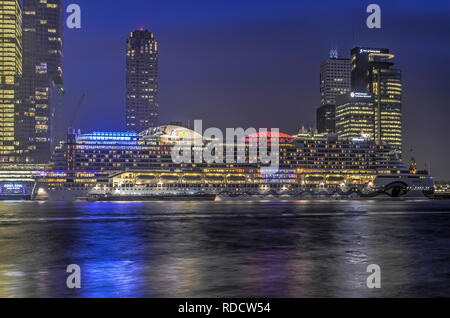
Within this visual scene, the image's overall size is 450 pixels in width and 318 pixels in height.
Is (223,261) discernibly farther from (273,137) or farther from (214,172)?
(273,137)

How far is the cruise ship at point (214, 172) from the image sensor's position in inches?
5861

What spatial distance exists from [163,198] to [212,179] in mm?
20875

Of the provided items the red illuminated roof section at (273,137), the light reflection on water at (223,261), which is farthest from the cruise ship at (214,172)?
the light reflection on water at (223,261)

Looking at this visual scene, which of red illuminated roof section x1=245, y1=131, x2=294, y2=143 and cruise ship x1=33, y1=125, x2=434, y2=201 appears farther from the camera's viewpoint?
red illuminated roof section x1=245, y1=131, x2=294, y2=143

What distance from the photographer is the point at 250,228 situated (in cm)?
5481

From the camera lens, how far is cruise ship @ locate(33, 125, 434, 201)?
5861 inches

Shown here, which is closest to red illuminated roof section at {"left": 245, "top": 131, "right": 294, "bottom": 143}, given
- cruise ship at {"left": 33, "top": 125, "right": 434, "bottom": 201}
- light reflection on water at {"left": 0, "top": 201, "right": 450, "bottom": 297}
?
cruise ship at {"left": 33, "top": 125, "right": 434, "bottom": 201}

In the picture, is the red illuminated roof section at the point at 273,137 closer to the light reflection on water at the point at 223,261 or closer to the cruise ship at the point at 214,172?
the cruise ship at the point at 214,172

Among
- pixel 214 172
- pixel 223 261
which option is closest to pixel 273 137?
pixel 214 172

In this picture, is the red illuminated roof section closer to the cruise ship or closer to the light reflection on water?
the cruise ship

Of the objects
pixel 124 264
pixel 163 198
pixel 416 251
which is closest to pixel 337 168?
pixel 163 198

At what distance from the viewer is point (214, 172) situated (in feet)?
516

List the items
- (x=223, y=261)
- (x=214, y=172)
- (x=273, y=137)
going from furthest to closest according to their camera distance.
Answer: (x=273, y=137) → (x=214, y=172) → (x=223, y=261)
